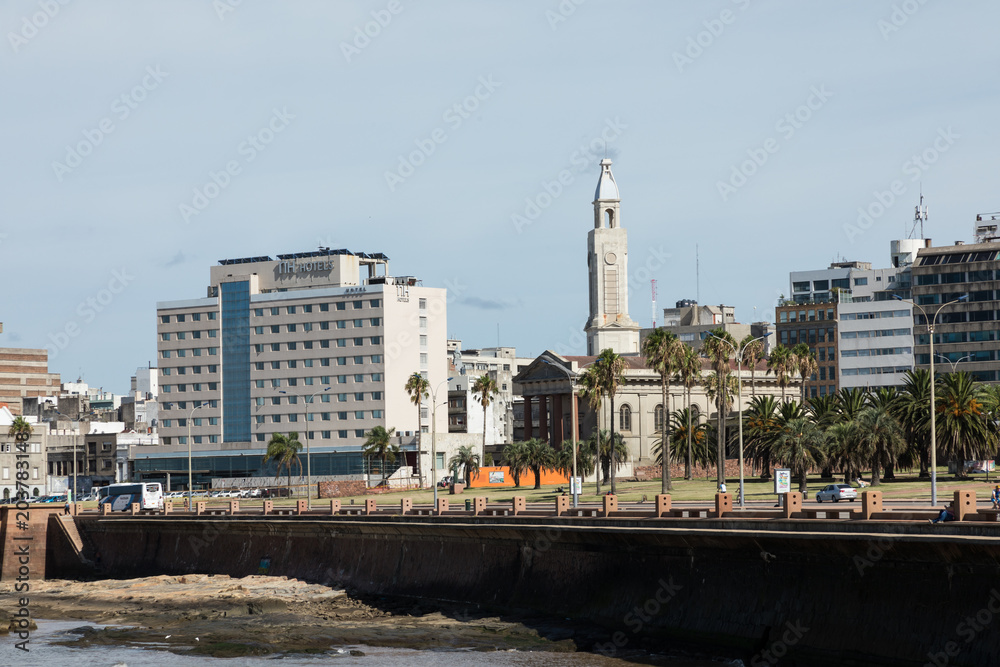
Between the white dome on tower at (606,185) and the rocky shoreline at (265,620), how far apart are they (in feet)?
336

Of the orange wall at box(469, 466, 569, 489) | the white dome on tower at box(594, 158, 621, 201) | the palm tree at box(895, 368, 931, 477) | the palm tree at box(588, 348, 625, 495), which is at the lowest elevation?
the orange wall at box(469, 466, 569, 489)

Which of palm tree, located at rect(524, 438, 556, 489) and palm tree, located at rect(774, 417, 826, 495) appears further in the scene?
palm tree, located at rect(524, 438, 556, 489)

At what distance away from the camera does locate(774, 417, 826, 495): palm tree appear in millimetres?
85125

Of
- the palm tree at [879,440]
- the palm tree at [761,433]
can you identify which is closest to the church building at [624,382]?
the palm tree at [761,433]

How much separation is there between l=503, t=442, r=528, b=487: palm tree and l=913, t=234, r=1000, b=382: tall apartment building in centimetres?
5699

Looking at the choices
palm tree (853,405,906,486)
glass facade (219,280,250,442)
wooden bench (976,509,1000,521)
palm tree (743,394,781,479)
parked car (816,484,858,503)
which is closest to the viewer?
wooden bench (976,509,1000,521)

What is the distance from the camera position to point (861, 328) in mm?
170875

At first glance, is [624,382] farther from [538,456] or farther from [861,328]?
[861,328]

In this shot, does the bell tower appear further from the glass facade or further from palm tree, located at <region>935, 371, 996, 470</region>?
palm tree, located at <region>935, 371, 996, 470</region>

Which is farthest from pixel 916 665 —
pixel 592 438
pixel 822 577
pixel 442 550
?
pixel 592 438

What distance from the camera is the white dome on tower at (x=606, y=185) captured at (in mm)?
164750

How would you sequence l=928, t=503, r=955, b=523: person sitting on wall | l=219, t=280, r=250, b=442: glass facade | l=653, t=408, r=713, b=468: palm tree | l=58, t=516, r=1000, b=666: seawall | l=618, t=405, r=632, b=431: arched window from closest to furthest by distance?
l=58, t=516, r=1000, b=666: seawall
l=928, t=503, r=955, b=523: person sitting on wall
l=653, t=408, r=713, b=468: palm tree
l=618, t=405, r=632, b=431: arched window
l=219, t=280, r=250, b=442: glass facade

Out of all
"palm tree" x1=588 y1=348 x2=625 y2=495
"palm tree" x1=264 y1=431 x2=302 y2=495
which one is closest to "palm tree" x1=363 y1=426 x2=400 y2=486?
"palm tree" x1=264 y1=431 x2=302 y2=495

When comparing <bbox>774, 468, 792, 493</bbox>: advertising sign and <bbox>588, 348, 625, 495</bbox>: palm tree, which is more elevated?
<bbox>588, 348, 625, 495</bbox>: palm tree
